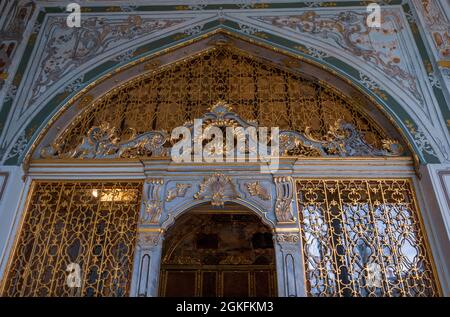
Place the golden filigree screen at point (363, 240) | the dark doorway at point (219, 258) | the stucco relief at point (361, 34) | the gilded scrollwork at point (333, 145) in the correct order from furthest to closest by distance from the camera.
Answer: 1. the dark doorway at point (219, 258)
2. the stucco relief at point (361, 34)
3. the gilded scrollwork at point (333, 145)
4. the golden filigree screen at point (363, 240)

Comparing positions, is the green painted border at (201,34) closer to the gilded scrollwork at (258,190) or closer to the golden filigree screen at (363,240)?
the golden filigree screen at (363,240)

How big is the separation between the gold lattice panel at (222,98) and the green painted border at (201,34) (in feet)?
0.87

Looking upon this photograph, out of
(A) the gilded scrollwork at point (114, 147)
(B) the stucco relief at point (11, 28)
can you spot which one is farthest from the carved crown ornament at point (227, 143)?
(B) the stucco relief at point (11, 28)

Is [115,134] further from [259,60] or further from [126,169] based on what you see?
[259,60]

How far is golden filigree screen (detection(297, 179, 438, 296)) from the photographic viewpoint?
4.56 metres

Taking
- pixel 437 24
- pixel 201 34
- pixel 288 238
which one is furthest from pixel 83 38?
pixel 437 24

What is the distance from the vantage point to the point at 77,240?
4.97m

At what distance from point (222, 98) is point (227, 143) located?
775 millimetres

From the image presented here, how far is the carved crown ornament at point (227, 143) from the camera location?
543 cm

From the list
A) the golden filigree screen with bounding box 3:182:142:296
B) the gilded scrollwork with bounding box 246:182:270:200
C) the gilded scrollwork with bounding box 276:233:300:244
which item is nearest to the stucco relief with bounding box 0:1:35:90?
the golden filigree screen with bounding box 3:182:142:296

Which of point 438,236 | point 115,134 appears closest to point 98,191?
point 115,134

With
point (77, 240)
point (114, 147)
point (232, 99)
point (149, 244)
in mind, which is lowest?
point (149, 244)

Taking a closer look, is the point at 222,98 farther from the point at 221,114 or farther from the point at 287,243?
the point at 287,243
